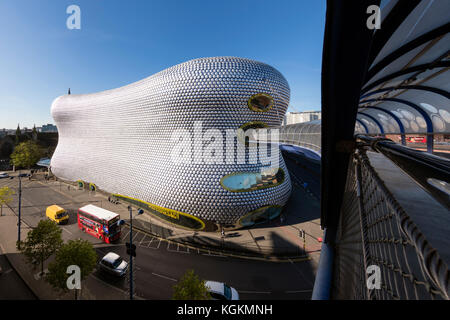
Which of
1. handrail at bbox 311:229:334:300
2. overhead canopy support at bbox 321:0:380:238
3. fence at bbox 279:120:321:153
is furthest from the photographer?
fence at bbox 279:120:321:153

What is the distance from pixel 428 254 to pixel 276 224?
19118 mm

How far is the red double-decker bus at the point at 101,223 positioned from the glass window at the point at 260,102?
16.8 metres

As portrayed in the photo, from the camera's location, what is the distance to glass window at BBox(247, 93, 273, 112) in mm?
17977

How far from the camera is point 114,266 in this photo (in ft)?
38.5

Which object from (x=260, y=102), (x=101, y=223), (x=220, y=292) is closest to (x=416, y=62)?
(x=220, y=292)

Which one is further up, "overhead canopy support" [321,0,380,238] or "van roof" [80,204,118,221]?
"overhead canopy support" [321,0,380,238]

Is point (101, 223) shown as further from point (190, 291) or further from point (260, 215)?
point (260, 215)

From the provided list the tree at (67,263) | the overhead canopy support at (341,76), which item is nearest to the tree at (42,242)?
the tree at (67,263)

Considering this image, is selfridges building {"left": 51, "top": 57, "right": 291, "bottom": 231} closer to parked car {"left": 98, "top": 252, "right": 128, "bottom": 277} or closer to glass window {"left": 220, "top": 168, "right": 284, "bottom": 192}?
glass window {"left": 220, "top": 168, "right": 284, "bottom": 192}

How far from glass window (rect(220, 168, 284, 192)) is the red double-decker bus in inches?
403

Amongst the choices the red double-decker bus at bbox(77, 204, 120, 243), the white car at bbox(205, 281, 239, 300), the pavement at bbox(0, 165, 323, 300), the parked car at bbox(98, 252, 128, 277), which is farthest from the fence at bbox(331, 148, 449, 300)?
the red double-decker bus at bbox(77, 204, 120, 243)

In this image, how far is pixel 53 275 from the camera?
902 cm

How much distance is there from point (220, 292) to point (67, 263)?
27.2 feet
